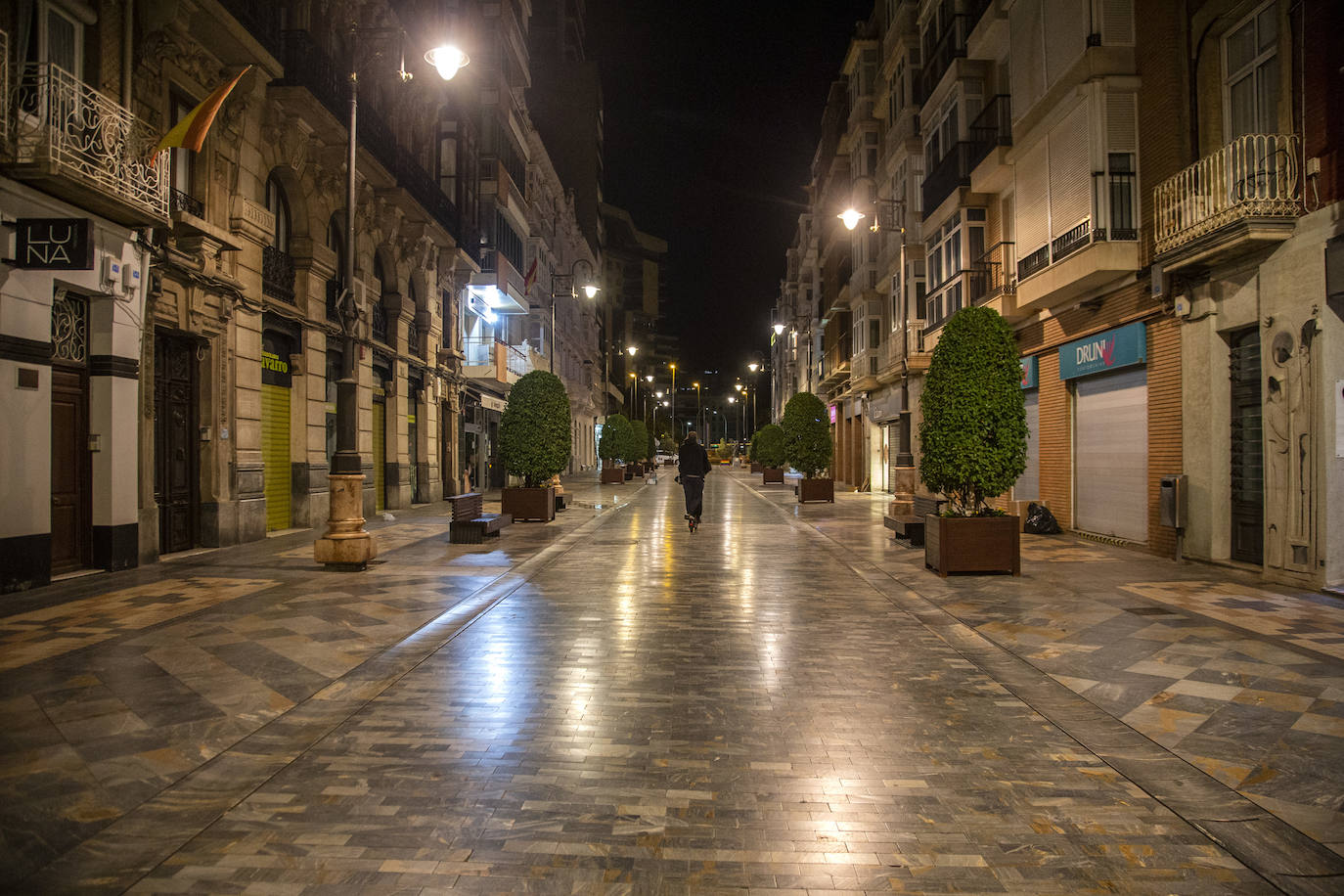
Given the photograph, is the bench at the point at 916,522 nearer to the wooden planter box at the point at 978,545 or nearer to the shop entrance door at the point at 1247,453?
the wooden planter box at the point at 978,545

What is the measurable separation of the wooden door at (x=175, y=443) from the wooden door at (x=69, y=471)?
1641mm

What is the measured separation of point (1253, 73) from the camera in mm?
11352

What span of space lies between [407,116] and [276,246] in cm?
920

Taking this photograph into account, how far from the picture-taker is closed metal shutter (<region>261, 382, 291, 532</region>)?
51.5 feet

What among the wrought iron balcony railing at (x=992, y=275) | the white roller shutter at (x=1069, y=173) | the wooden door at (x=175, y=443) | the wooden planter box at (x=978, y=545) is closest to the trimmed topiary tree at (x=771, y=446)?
the wrought iron balcony railing at (x=992, y=275)

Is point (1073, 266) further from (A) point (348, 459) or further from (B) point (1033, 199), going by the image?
(A) point (348, 459)

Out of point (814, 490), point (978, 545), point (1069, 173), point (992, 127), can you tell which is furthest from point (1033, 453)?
point (978, 545)

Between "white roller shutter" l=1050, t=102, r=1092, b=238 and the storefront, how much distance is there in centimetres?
224

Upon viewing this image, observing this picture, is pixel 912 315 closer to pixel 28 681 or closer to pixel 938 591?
pixel 938 591

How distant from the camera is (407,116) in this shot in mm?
23656

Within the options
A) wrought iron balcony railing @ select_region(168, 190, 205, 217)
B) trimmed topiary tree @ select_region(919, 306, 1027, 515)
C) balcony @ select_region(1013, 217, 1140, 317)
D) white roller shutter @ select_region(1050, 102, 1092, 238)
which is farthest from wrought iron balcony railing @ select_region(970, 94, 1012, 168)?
wrought iron balcony railing @ select_region(168, 190, 205, 217)

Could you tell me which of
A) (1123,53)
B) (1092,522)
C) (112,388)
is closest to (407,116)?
(112,388)

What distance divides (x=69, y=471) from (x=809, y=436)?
21.3 meters

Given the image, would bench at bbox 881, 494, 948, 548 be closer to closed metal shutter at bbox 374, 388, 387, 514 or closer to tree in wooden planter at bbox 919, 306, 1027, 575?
tree in wooden planter at bbox 919, 306, 1027, 575
